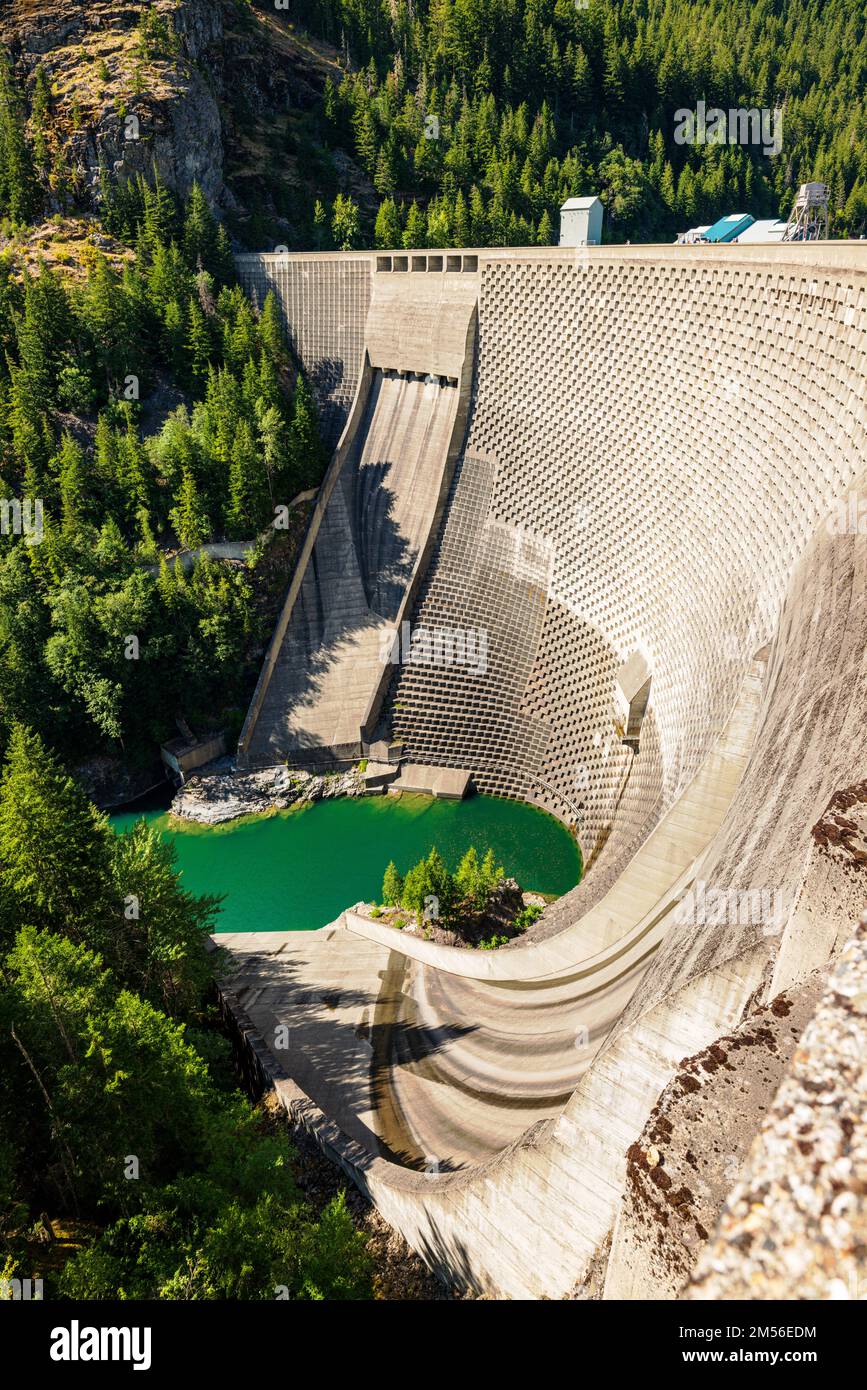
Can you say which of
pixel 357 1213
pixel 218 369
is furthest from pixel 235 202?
pixel 357 1213

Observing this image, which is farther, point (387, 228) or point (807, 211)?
point (387, 228)

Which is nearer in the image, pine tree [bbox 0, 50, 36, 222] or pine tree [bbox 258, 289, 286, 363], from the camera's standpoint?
pine tree [bbox 258, 289, 286, 363]

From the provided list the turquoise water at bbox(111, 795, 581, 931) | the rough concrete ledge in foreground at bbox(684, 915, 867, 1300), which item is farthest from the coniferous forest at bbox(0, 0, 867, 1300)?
the rough concrete ledge in foreground at bbox(684, 915, 867, 1300)

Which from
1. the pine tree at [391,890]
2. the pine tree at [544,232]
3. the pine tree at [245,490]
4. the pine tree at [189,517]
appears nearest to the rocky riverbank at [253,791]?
the pine tree at [391,890]

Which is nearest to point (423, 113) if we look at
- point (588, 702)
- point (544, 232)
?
point (544, 232)

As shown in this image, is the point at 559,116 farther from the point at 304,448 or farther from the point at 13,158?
the point at 304,448

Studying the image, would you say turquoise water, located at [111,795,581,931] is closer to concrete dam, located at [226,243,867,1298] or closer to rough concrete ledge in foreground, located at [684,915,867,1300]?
concrete dam, located at [226,243,867,1298]

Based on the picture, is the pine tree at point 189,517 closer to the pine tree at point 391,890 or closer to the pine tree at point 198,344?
the pine tree at point 198,344

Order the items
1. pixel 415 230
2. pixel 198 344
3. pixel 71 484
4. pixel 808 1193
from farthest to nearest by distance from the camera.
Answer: pixel 415 230 → pixel 198 344 → pixel 71 484 → pixel 808 1193
